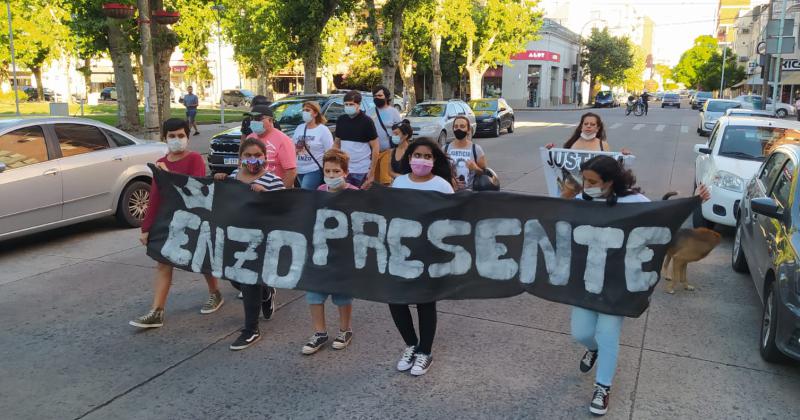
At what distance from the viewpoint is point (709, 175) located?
327 inches

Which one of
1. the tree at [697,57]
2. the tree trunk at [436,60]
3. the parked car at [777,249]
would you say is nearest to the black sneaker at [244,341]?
the parked car at [777,249]

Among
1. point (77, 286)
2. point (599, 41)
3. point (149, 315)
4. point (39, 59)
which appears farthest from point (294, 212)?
point (599, 41)

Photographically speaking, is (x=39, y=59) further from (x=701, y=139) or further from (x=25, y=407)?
(x=25, y=407)

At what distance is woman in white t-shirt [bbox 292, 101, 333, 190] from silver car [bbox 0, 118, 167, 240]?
3.08m

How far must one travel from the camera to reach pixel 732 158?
8531 millimetres

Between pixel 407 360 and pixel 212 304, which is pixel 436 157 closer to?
pixel 407 360

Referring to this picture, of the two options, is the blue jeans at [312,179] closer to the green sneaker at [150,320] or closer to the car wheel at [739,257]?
the green sneaker at [150,320]

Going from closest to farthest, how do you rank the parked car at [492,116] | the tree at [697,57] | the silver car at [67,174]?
1. the silver car at [67,174]
2. the parked car at [492,116]
3. the tree at [697,57]

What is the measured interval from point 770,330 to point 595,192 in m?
1.73

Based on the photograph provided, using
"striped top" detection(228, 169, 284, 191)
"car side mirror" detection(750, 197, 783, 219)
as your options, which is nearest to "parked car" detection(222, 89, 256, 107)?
"striped top" detection(228, 169, 284, 191)

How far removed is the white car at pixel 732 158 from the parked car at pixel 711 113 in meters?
16.0

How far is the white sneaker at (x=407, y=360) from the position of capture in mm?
4325

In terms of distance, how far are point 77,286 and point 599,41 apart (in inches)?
2730

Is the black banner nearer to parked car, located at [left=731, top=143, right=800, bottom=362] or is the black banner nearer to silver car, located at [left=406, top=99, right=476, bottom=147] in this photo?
parked car, located at [left=731, top=143, right=800, bottom=362]
